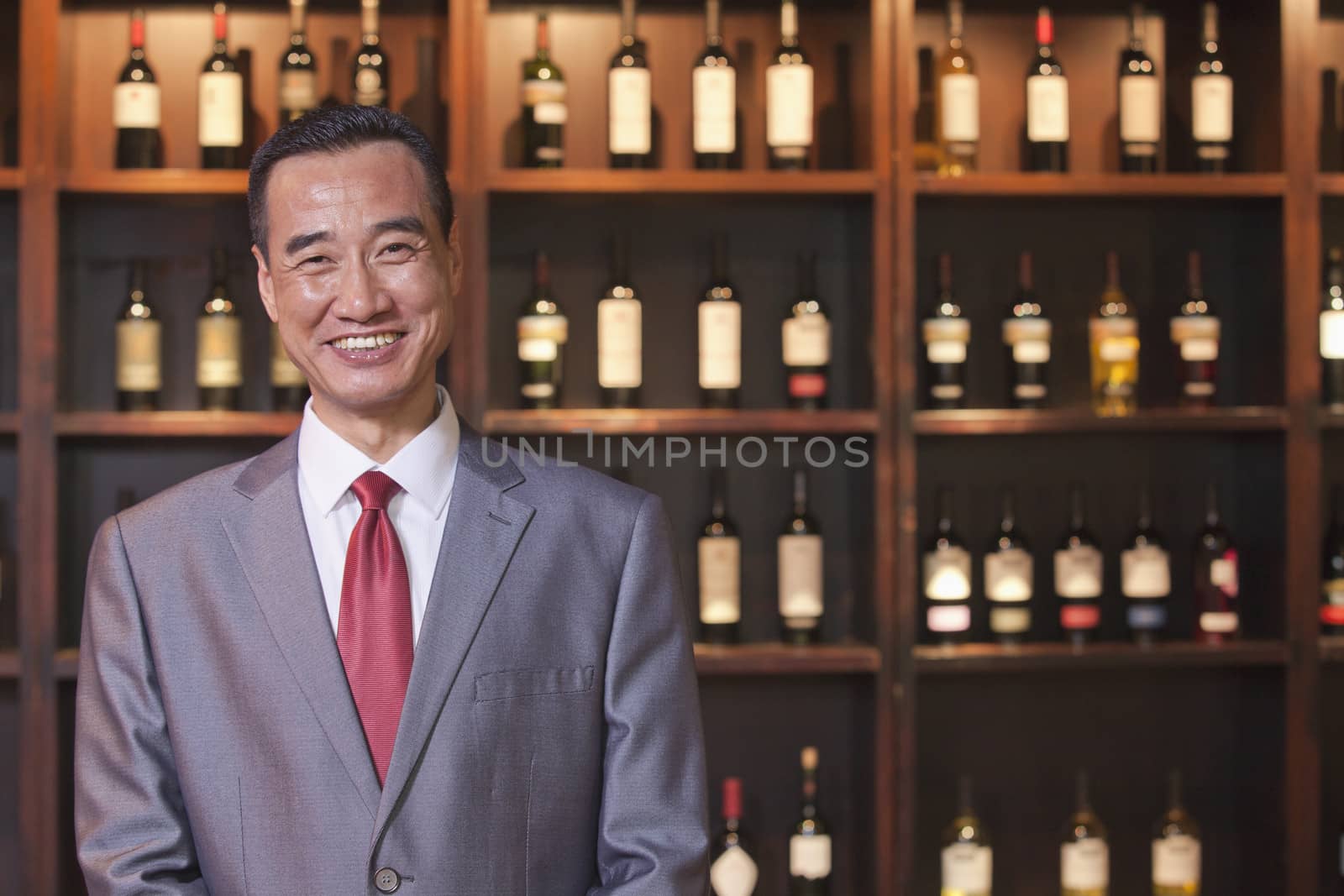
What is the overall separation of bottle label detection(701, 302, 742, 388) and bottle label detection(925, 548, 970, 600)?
0.49 meters

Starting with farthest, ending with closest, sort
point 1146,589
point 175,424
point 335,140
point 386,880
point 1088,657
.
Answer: point 1146,589 → point 1088,657 → point 175,424 → point 335,140 → point 386,880

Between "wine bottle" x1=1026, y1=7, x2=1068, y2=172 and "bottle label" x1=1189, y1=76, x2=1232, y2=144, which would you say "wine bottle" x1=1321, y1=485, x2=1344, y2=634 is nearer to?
"bottle label" x1=1189, y1=76, x2=1232, y2=144

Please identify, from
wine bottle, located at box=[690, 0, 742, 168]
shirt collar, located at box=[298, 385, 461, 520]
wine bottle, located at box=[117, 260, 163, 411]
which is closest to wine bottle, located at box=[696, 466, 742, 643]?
wine bottle, located at box=[690, 0, 742, 168]

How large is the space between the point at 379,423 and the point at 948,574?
146cm

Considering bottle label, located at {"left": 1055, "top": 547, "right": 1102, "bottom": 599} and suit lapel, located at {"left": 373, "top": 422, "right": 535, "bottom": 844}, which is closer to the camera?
suit lapel, located at {"left": 373, "top": 422, "right": 535, "bottom": 844}

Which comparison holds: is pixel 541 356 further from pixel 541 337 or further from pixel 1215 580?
pixel 1215 580

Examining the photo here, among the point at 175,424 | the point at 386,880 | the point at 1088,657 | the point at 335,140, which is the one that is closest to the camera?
the point at 386,880

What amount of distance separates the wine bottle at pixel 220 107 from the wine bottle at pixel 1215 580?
6.13ft

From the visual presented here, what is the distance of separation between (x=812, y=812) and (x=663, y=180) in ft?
3.78

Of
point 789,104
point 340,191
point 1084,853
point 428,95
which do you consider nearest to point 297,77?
point 428,95

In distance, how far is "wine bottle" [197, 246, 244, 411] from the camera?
8.04ft

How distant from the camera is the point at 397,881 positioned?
45.8 inches

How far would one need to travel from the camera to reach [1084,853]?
8.33 ft

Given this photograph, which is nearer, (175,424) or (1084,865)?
(175,424)
